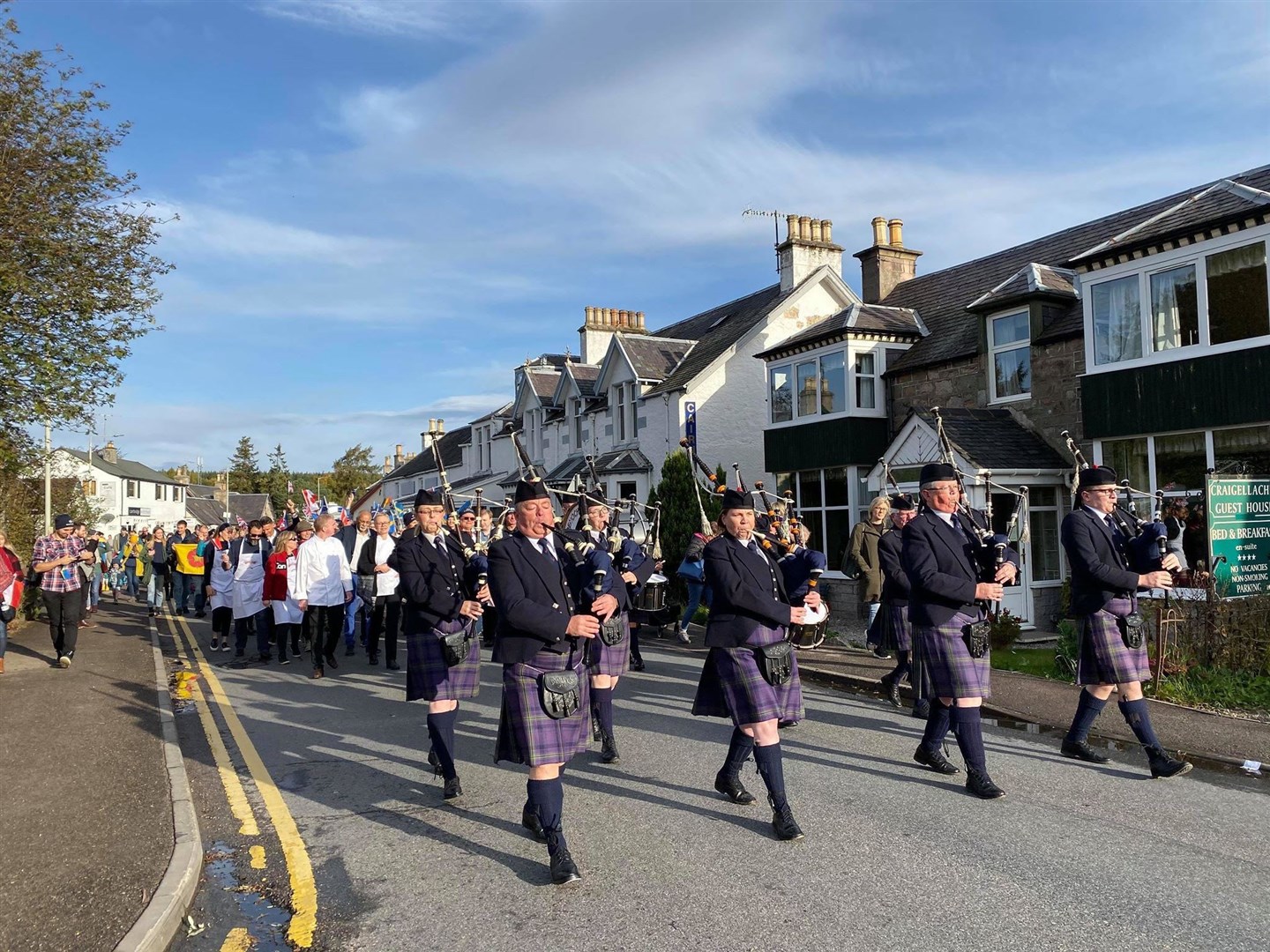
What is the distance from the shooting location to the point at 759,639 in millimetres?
5477

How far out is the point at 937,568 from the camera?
6.15 m

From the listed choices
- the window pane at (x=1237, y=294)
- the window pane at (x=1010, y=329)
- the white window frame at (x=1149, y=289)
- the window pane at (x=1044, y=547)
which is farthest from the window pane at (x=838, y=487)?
the window pane at (x=1237, y=294)

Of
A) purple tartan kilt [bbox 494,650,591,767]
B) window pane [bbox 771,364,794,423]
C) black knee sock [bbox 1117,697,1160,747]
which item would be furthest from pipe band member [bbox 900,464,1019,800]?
window pane [bbox 771,364,794,423]

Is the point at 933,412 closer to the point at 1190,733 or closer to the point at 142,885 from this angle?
the point at 1190,733

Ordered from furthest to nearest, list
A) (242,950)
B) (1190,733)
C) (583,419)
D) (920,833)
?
(583,419)
(1190,733)
(920,833)
(242,950)

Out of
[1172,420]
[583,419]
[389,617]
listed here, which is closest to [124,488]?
[583,419]

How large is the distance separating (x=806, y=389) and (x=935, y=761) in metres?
15.4

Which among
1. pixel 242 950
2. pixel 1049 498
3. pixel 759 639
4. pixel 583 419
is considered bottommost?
pixel 242 950

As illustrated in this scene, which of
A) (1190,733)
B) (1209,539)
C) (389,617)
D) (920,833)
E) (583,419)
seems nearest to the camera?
(920,833)

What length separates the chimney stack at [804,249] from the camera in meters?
26.2

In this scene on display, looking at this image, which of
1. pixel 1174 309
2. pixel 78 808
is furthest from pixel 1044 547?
pixel 78 808

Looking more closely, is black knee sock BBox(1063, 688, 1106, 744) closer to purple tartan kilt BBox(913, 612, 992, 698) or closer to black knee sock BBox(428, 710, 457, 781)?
purple tartan kilt BBox(913, 612, 992, 698)

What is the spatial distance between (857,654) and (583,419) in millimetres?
20071

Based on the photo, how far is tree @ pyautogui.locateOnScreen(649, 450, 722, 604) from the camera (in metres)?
20.8
